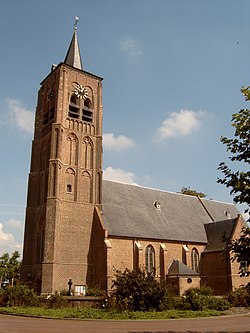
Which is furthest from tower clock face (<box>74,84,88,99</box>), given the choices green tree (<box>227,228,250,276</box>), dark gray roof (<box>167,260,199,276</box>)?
green tree (<box>227,228,250,276</box>)

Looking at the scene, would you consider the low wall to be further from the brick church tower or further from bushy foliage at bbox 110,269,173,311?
the brick church tower

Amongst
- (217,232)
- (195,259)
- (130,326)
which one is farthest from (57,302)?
(217,232)

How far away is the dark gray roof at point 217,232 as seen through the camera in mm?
38319

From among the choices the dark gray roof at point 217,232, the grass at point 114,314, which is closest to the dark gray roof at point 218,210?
the dark gray roof at point 217,232

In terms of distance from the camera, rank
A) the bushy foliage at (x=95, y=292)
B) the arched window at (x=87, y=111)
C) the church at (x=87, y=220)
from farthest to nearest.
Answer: the arched window at (x=87, y=111), the church at (x=87, y=220), the bushy foliage at (x=95, y=292)

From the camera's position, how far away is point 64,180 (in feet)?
112

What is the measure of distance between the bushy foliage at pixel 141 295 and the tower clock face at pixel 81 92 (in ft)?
71.5

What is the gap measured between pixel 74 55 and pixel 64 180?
15.4 meters

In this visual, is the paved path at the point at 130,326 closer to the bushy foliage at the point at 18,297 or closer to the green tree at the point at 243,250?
the green tree at the point at 243,250

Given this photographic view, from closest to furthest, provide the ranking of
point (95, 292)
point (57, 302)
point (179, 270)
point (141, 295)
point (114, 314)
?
point (114, 314)
point (141, 295)
point (57, 302)
point (95, 292)
point (179, 270)

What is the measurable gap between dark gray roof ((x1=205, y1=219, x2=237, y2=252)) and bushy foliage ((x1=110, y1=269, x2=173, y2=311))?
1699cm

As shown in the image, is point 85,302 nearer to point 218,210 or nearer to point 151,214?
point 151,214

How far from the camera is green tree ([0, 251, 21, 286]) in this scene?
56344 mm

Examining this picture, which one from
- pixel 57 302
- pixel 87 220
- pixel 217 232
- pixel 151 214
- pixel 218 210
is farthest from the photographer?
pixel 218 210
